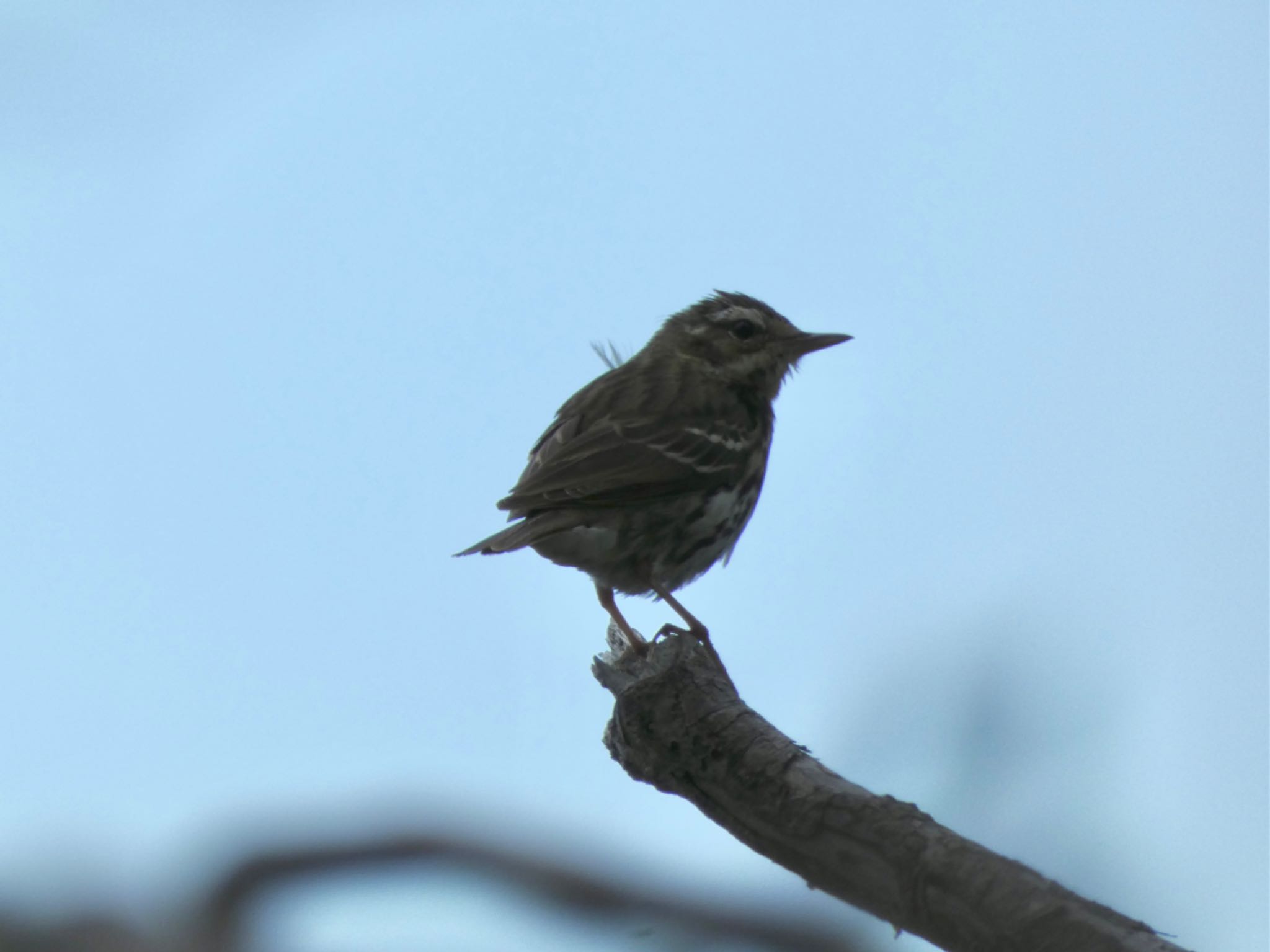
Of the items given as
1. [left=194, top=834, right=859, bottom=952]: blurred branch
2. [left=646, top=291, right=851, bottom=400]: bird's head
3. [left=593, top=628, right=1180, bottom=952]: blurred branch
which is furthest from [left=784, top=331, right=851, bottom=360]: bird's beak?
[left=194, top=834, right=859, bottom=952]: blurred branch

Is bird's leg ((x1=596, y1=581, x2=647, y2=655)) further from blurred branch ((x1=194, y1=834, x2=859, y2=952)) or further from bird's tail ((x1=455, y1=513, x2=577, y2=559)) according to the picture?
blurred branch ((x1=194, y1=834, x2=859, y2=952))

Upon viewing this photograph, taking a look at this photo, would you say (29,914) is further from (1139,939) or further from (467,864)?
(1139,939)

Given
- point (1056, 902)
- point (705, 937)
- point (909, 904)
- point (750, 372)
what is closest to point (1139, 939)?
point (1056, 902)

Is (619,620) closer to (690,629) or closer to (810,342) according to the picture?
(690,629)

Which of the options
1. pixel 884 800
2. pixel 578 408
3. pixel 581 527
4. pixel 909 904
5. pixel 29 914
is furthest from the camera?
pixel 578 408

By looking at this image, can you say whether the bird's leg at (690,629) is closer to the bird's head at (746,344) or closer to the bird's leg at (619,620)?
the bird's leg at (619,620)

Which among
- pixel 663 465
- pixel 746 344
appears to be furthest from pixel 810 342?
pixel 663 465
